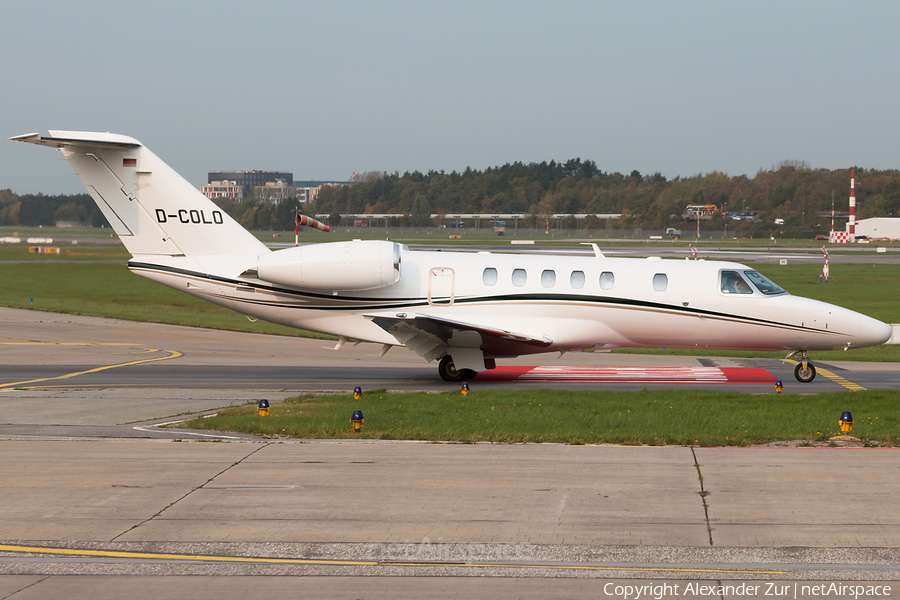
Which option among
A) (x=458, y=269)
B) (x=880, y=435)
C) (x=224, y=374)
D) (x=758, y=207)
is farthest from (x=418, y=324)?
(x=758, y=207)

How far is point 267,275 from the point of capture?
2000 cm

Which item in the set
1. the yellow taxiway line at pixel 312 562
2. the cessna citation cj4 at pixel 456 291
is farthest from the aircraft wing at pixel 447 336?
the yellow taxiway line at pixel 312 562

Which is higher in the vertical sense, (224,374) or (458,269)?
(458,269)

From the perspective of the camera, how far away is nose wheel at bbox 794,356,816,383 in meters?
20.3

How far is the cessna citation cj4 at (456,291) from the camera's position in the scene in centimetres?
1998

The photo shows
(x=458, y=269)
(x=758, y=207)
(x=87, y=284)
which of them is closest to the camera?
(x=458, y=269)

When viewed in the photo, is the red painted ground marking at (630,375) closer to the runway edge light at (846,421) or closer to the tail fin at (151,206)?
the tail fin at (151,206)

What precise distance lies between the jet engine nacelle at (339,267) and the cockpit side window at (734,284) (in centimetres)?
798

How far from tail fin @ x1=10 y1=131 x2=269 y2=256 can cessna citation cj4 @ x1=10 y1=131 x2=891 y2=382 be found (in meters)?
0.03

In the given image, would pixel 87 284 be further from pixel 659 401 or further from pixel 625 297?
pixel 659 401

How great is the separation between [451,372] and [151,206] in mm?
8513

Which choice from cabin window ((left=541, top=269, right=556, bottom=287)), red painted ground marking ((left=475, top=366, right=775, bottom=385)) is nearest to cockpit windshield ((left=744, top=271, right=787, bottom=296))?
red painted ground marking ((left=475, top=366, right=775, bottom=385))

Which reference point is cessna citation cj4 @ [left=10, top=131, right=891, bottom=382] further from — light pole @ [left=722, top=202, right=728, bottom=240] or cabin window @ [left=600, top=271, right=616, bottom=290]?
light pole @ [left=722, top=202, right=728, bottom=240]

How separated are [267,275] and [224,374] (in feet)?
10.5
